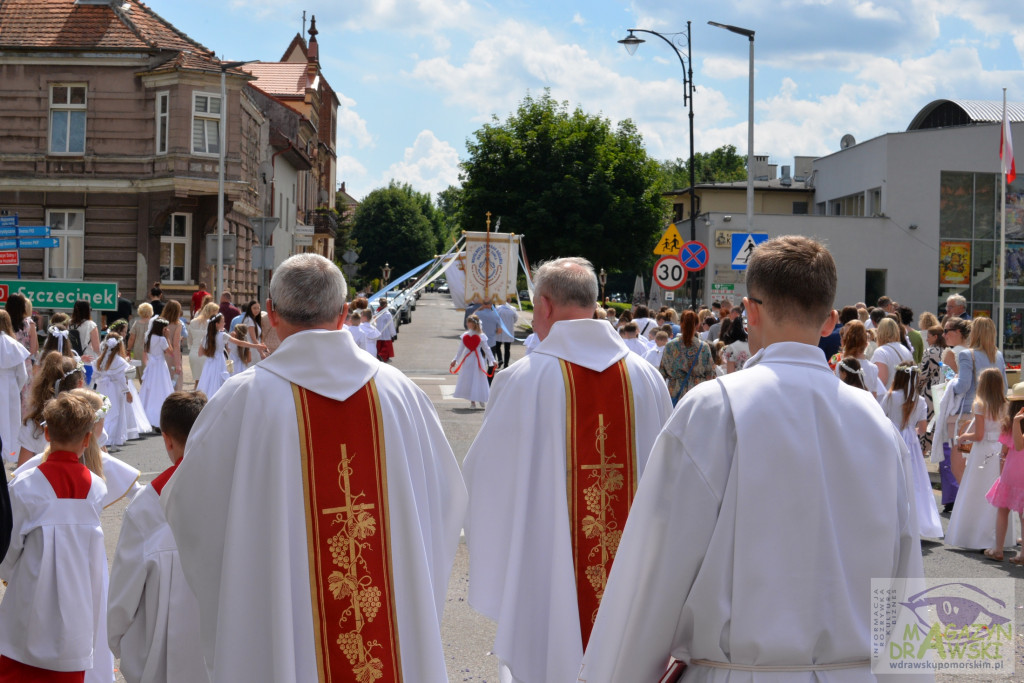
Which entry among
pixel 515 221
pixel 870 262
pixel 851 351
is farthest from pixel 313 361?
pixel 515 221

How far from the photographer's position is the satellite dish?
44.6 metres

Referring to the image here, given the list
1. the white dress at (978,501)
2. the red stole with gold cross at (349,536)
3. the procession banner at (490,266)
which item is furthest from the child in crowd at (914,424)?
the procession banner at (490,266)

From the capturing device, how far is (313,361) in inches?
142

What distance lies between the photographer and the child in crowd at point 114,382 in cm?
1409

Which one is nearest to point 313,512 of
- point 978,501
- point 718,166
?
point 978,501

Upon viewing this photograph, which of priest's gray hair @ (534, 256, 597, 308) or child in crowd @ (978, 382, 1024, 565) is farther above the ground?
priest's gray hair @ (534, 256, 597, 308)

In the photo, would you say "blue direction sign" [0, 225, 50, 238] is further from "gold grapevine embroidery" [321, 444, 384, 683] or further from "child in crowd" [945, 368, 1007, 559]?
"gold grapevine embroidery" [321, 444, 384, 683]

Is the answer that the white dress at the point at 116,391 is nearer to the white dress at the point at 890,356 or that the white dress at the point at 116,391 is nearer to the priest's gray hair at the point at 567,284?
the white dress at the point at 890,356

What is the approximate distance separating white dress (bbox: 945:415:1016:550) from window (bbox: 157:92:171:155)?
94.9 feet

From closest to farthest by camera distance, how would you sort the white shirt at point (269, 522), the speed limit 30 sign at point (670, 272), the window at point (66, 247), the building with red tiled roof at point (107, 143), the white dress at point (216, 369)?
the white shirt at point (269, 522) < the white dress at point (216, 369) < the speed limit 30 sign at point (670, 272) < the building with red tiled roof at point (107, 143) < the window at point (66, 247)

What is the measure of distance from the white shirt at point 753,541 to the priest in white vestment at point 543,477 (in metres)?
2.26

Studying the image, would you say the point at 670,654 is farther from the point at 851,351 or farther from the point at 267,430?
the point at 851,351

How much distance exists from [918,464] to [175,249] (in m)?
28.4

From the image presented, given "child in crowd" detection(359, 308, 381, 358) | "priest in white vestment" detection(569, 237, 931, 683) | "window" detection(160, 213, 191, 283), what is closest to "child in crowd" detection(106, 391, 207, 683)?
"priest in white vestment" detection(569, 237, 931, 683)
